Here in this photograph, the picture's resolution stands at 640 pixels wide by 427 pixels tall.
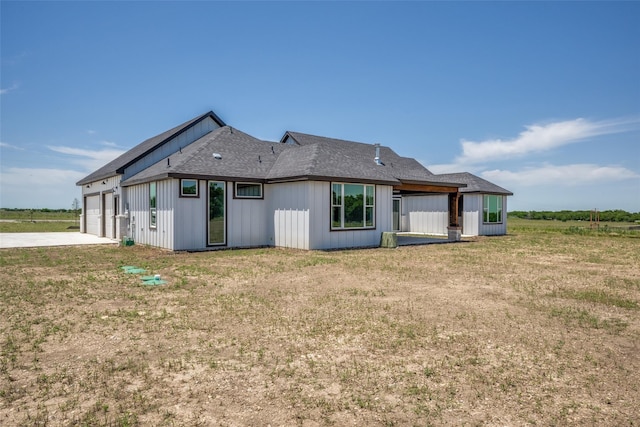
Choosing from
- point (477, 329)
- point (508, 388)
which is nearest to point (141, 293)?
point (477, 329)

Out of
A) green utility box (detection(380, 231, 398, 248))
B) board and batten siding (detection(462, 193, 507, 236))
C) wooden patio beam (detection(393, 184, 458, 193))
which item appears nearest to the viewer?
green utility box (detection(380, 231, 398, 248))

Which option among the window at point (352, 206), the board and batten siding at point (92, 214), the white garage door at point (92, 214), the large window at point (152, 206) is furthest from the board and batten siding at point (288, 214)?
the white garage door at point (92, 214)

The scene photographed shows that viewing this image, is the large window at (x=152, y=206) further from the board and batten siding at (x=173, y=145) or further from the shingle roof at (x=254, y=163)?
the board and batten siding at (x=173, y=145)

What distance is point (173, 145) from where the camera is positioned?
20797 millimetres

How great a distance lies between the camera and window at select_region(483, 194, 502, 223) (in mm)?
26250

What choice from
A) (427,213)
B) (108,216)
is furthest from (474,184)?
(108,216)

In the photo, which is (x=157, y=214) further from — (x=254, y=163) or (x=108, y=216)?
(x=108, y=216)

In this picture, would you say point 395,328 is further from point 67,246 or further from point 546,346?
point 67,246

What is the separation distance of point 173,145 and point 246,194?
6152 millimetres

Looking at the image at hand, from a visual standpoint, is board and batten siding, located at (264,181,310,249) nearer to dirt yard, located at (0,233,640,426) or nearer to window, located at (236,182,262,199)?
window, located at (236,182,262,199)

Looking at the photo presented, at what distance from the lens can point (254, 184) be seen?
696 inches

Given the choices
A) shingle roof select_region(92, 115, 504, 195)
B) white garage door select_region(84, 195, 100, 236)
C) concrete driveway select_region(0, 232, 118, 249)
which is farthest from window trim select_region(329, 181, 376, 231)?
white garage door select_region(84, 195, 100, 236)

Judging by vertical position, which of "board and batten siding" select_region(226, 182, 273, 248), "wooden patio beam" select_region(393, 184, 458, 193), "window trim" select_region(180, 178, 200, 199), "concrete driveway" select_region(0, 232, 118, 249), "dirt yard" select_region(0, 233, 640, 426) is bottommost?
"dirt yard" select_region(0, 233, 640, 426)

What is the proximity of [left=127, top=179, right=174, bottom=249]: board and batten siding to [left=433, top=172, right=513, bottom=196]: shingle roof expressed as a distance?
52.3 ft
